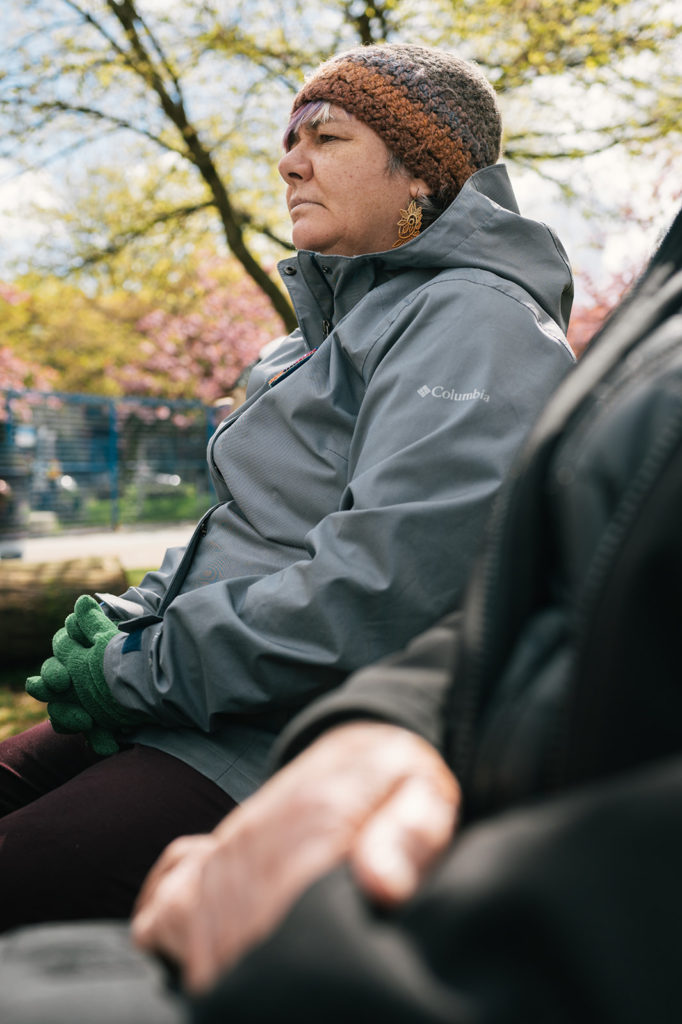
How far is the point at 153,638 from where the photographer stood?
1.52m

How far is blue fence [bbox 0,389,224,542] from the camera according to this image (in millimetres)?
15891

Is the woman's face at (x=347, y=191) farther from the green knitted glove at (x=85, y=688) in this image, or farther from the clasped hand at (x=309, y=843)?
the clasped hand at (x=309, y=843)

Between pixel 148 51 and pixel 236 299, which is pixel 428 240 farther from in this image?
pixel 236 299

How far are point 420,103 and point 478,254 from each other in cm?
51

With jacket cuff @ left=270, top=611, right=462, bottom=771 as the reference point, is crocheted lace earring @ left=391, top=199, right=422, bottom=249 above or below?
above

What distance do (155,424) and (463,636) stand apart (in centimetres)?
2021

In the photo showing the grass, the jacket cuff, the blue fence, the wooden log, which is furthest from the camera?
the blue fence

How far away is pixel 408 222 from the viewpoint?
204 centimetres

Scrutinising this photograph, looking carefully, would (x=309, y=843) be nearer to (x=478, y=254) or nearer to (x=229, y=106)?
(x=478, y=254)

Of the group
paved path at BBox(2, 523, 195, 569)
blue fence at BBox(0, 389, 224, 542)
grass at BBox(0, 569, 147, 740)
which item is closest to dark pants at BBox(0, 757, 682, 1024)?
grass at BBox(0, 569, 147, 740)

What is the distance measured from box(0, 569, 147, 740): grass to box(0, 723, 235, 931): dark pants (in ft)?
9.80

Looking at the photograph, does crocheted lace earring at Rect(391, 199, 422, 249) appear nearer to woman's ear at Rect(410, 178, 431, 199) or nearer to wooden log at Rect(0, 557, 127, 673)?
woman's ear at Rect(410, 178, 431, 199)

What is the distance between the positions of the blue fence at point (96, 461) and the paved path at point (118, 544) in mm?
336

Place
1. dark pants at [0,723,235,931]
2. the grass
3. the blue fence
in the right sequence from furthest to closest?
1. the blue fence
2. the grass
3. dark pants at [0,723,235,931]
